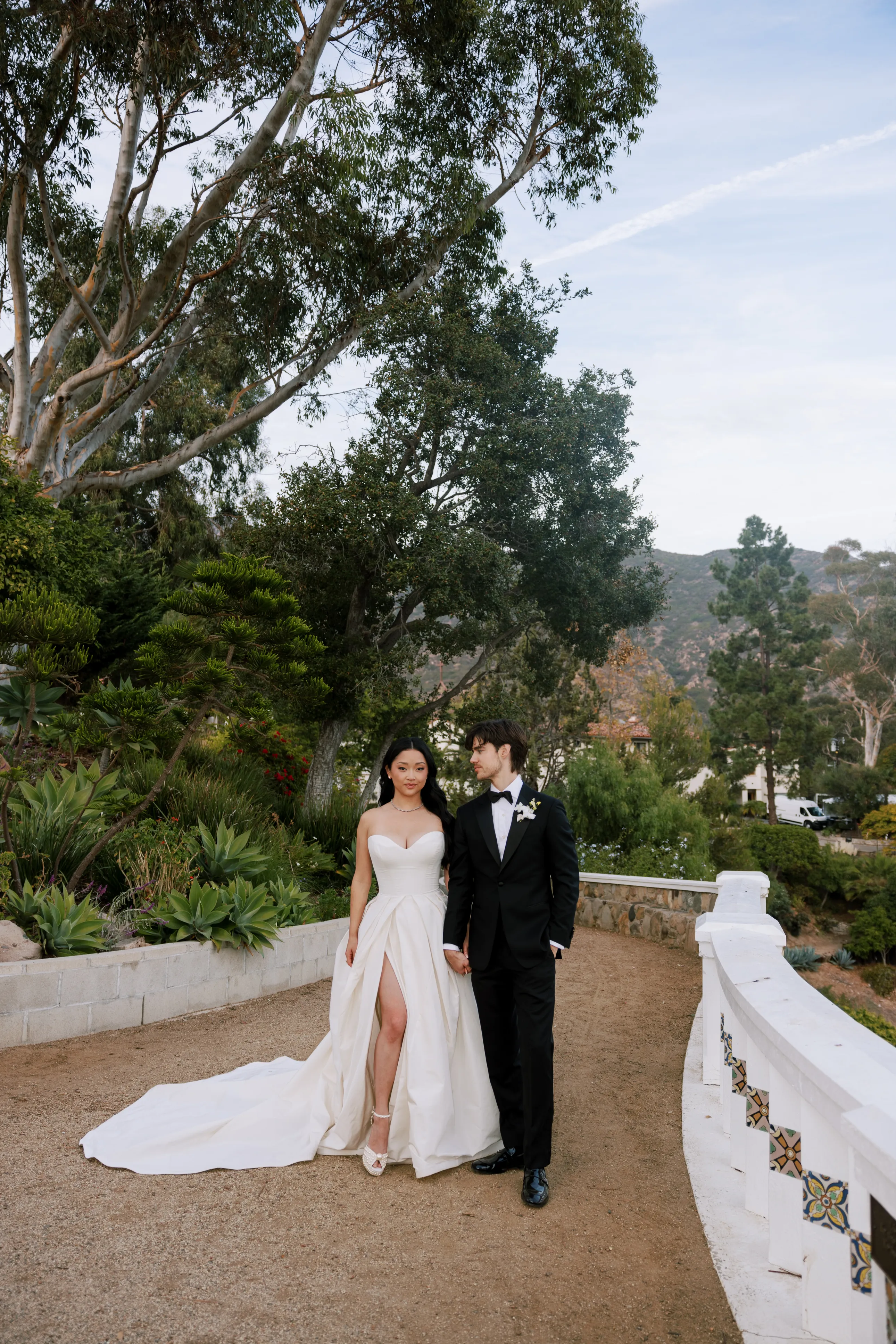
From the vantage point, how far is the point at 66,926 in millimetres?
5852

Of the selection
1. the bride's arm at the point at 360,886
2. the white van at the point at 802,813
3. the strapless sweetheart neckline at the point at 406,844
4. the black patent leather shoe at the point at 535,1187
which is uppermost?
the strapless sweetheart neckline at the point at 406,844

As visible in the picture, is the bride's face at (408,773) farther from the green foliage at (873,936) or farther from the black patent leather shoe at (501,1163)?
the green foliage at (873,936)

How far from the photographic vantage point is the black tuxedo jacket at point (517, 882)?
3.63 metres

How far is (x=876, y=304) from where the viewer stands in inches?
527

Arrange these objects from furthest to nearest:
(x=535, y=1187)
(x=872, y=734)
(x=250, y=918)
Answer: (x=872, y=734), (x=250, y=918), (x=535, y=1187)

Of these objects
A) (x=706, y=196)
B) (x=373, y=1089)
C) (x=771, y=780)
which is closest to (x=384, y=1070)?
(x=373, y=1089)

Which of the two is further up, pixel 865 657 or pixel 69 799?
pixel 865 657

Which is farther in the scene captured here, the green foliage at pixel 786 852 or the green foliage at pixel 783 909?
the green foliage at pixel 786 852

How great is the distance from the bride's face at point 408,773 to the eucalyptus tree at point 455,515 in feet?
30.8

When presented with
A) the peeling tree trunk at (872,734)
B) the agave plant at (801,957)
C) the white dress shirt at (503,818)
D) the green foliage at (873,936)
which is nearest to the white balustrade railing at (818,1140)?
the white dress shirt at (503,818)

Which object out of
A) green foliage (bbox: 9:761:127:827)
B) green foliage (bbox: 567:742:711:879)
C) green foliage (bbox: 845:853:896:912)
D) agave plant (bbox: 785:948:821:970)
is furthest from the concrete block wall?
green foliage (bbox: 845:853:896:912)

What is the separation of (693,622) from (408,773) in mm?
92285

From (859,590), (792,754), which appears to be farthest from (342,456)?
(859,590)

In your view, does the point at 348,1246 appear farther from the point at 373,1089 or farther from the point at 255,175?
the point at 255,175
